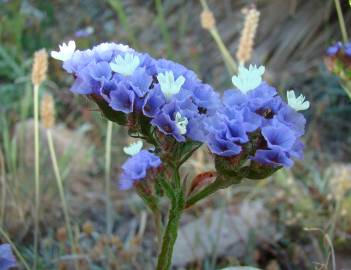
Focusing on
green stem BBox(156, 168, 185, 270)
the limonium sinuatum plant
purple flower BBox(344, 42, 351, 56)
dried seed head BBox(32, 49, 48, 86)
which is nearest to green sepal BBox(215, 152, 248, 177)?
the limonium sinuatum plant

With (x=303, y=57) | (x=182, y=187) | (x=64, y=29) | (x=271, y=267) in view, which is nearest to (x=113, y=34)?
(x=64, y=29)

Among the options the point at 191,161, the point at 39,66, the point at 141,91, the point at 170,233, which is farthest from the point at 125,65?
the point at 191,161

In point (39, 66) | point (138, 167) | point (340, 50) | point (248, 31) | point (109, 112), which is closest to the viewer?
point (109, 112)

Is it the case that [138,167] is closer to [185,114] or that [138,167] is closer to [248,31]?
[185,114]

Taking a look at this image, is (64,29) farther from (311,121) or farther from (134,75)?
(134,75)

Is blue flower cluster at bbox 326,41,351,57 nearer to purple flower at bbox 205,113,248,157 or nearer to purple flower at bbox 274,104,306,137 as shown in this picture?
purple flower at bbox 274,104,306,137

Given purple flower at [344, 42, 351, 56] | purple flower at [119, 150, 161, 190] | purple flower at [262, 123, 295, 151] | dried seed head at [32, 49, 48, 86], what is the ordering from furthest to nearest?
purple flower at [344, 42, 351, 56] → dried seed head at [32, 49, 48, 86] → purple flower at [119, 150, 161, 190] → purple flower at [262, 123, 295, 151]

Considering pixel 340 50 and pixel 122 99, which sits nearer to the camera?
pixel 122 99
